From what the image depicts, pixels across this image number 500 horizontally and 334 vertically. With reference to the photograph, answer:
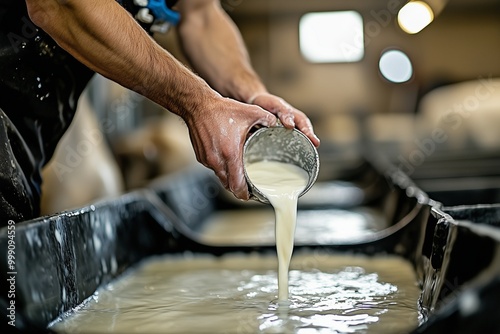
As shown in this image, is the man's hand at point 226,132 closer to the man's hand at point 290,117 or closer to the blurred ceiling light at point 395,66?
the man's hand at point 290,117

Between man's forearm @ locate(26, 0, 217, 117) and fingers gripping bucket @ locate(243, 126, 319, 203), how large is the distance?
0.17 m

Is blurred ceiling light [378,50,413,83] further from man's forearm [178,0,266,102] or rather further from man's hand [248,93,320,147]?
man's hand [248,93,320,147]

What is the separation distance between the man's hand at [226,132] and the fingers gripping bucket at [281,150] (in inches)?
1.0

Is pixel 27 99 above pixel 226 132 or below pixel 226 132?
above

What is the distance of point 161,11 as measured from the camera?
5.62 feet

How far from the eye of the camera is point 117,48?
118 centimetres

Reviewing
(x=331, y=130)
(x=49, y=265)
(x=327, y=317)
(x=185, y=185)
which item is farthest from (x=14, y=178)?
(x=331, y=130)

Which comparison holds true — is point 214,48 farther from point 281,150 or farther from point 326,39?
point 326,39

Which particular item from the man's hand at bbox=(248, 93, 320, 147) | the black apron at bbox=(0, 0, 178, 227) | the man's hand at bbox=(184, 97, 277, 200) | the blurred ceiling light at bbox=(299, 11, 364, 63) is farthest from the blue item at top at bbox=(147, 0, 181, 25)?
the blurred ceiling light at bbox=(299, 11, 364, 63)

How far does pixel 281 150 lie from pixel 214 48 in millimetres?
623

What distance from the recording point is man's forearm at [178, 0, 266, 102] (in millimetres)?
1889

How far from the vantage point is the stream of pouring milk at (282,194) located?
4.31 feet

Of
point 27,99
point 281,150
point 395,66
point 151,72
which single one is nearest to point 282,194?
point 281,150

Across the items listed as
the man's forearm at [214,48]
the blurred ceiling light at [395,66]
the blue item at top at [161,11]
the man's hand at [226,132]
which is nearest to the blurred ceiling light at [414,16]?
the blurred ceiling light at [395,66]
